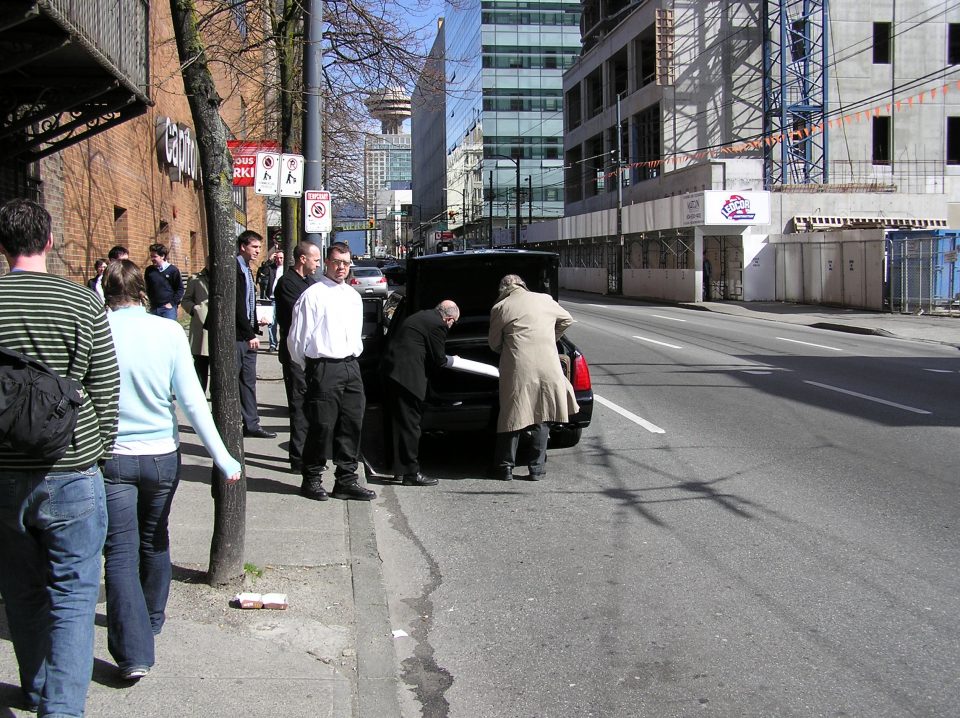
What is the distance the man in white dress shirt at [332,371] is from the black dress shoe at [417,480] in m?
0.65

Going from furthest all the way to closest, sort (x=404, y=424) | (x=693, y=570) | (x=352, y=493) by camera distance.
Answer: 1. (x=404, y=424)
2. (x=352, y=493)
3. (x=693, y=570)

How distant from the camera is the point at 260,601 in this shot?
4.87m

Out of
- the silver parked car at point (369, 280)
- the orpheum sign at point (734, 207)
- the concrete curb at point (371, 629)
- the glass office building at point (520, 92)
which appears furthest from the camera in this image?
the glass office building at point (520, 92)

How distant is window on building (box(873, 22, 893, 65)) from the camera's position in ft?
161

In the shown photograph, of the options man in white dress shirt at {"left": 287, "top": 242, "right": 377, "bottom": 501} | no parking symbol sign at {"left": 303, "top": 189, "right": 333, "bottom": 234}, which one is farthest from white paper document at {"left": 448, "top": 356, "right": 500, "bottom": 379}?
no parking symbol sign at {"left": 303, "top": 189, "right": 333, "bottom": 234}

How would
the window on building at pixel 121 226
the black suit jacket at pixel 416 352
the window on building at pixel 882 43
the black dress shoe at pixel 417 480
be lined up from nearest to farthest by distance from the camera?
the black suit jacket at pixel 416 352, the black dress shoe at pixel 417 480, the window on building at pixel 121 226, the window on building at pixel 882 43

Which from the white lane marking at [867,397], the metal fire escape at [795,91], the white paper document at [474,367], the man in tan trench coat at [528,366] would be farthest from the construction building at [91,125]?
the metal fire escape at [795,91]

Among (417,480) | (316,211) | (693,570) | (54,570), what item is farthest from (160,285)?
(54,570)

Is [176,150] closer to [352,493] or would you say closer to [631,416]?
[631,416]

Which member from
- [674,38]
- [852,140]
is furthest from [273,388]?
[852,140]

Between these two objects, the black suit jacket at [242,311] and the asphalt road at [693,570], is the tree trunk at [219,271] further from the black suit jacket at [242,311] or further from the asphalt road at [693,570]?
the black suit jacket at [242,311]

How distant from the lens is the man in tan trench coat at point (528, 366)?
782 centimetres

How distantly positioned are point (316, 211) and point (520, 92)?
293 ft

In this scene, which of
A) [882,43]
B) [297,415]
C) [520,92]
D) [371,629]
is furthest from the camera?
[520,92]
